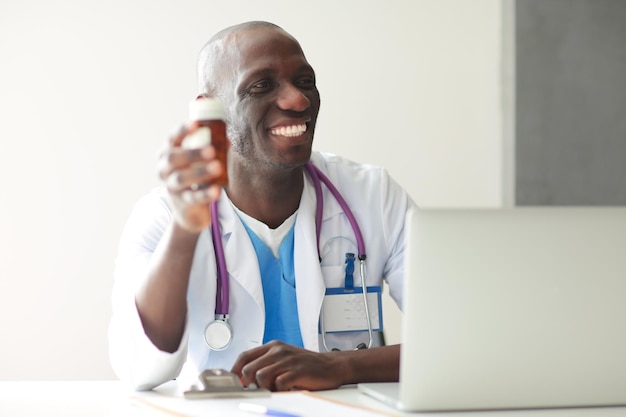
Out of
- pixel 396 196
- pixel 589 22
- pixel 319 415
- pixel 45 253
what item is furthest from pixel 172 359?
pixel 589 22

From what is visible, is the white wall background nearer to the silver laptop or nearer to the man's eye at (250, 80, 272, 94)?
the man's eye at (250, 80, 272, 94)

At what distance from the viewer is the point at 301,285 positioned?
6.87 ft

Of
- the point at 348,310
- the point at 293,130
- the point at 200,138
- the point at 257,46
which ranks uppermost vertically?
the point at 257,46

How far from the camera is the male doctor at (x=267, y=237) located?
1.77 meters

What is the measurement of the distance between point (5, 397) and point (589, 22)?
10.3 feet

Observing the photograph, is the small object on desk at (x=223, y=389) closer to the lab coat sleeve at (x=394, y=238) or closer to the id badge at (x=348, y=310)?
the id badge at (x=348, y=310)

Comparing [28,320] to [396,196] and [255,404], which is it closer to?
[396,196]

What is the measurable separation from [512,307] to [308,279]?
0.82m

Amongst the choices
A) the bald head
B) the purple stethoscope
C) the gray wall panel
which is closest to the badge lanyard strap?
the purple stethoscope

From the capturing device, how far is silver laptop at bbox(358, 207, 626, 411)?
1.32 meters

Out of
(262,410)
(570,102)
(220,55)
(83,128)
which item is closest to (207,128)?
(262,410)

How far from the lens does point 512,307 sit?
4.37ft

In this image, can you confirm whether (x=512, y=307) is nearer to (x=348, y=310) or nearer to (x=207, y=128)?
(x=207, y=128)

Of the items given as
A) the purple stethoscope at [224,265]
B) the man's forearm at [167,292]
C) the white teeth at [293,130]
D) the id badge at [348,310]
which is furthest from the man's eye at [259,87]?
the man's forearm at [167,292]
